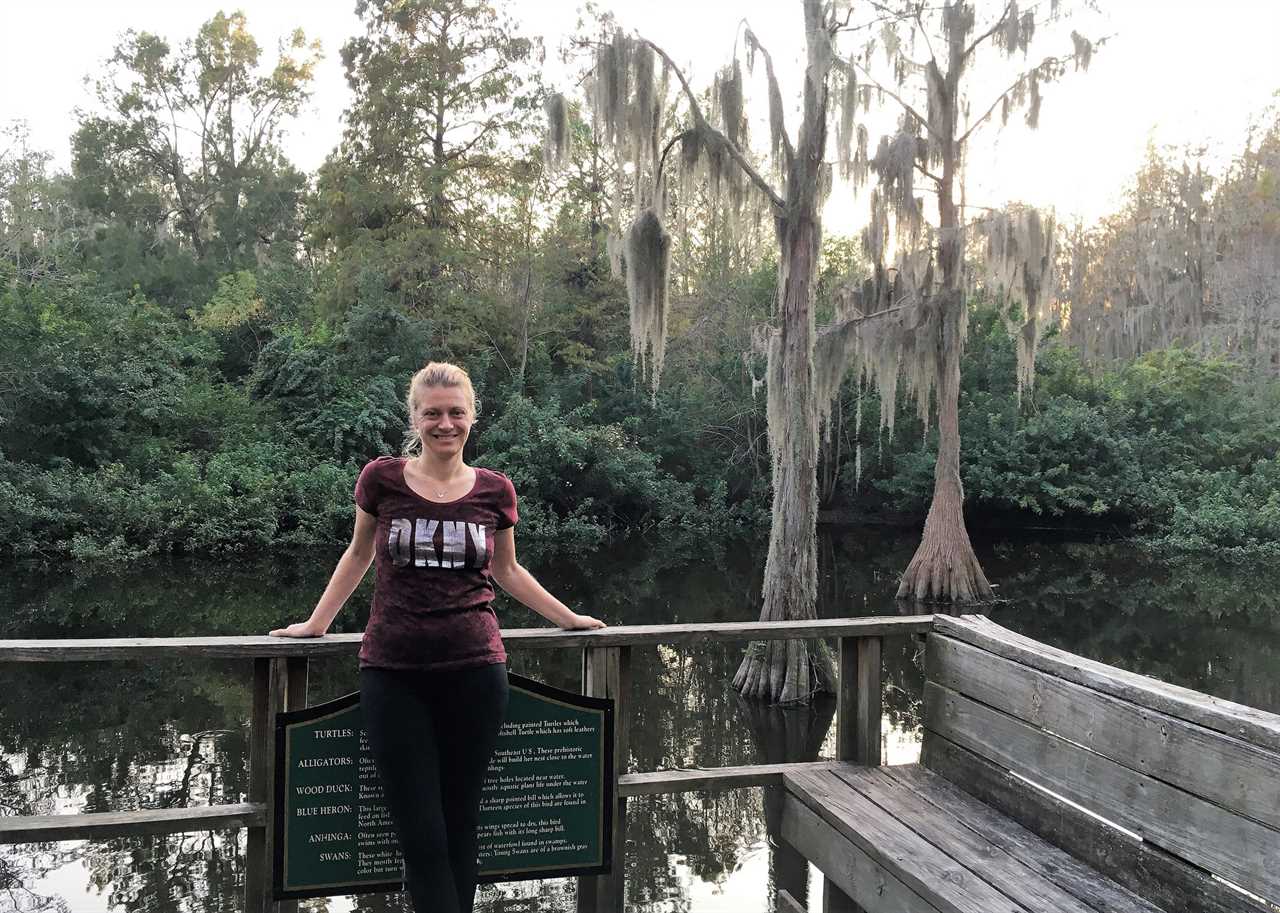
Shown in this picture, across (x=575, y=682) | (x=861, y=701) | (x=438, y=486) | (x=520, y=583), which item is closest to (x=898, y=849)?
(x=861, y=701)

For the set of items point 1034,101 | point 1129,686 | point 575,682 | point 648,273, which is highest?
point 1034,101

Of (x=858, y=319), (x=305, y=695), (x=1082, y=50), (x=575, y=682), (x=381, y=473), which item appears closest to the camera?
(x=381, y=473)

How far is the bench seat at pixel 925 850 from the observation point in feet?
7.34

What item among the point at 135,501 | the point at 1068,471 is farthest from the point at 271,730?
the point at 1068,471

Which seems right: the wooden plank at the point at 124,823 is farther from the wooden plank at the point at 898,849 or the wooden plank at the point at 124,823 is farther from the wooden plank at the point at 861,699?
the wooden plank at the point at 861,699

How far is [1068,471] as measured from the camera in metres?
22.5

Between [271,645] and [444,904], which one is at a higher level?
[271,645]

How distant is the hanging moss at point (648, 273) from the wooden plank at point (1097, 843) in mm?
7088

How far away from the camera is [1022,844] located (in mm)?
2527

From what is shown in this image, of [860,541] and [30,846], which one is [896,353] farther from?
[30,846]

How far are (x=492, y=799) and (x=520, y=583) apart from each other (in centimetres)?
60

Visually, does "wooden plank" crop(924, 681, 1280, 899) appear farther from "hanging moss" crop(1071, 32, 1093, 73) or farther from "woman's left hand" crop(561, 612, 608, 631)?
"hanging moss" crop(1071, 32, 1093, 73)

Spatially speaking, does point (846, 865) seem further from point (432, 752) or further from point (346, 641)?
point (346, 641)

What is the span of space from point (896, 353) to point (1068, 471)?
9.75 metres
